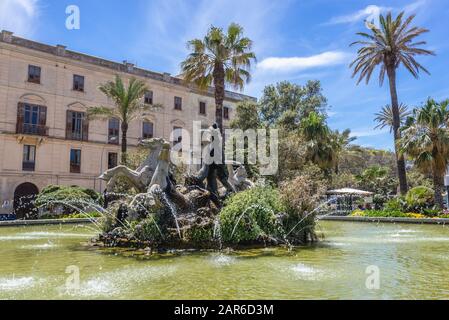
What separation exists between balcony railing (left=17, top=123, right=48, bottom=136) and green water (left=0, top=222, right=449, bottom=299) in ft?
78.9

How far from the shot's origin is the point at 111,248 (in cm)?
986

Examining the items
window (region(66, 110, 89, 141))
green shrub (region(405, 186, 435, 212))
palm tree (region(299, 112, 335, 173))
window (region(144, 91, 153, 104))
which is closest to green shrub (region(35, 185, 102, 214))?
window (region(66, 110, 89, 141))

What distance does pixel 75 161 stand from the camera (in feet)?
112

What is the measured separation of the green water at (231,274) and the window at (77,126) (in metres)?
26.0

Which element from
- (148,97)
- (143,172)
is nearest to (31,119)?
(148,97)

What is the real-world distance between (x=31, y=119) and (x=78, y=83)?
5317 millimetres

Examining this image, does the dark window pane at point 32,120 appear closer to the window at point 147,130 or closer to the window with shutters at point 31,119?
the window with shutters at point 31,119

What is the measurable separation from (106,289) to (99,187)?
102 ft

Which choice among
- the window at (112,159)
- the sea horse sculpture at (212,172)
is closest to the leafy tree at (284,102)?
the window at (112,159)

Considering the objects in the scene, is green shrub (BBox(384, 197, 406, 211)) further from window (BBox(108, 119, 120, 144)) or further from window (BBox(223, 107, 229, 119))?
window (BBox(223, 107, 229, 119))

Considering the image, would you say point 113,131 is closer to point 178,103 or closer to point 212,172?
point 178,103

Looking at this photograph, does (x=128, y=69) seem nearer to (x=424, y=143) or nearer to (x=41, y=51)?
(x=41, y=51)

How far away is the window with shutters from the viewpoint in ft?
102
